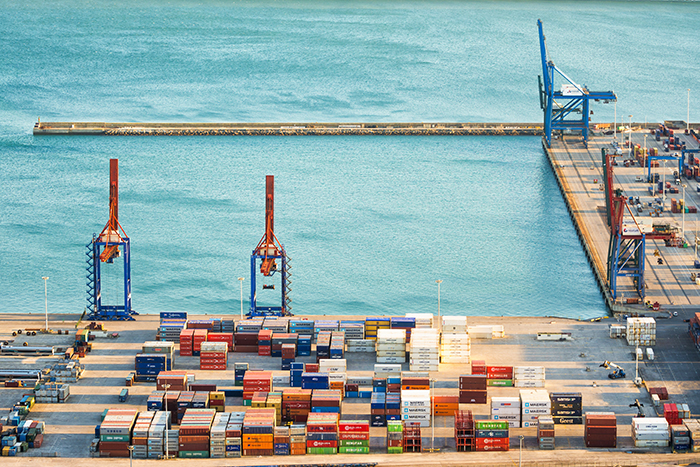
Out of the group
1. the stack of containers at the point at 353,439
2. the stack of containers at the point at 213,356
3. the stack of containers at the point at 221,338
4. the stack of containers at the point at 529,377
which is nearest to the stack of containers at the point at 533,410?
the stack of containers at the point at 529,377

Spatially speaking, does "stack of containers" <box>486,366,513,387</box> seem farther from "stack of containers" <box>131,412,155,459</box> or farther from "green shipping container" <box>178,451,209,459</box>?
"stack of containers" <box>131,412,155,459</box>

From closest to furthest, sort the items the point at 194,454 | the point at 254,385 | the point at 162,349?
the point at 194,454
the point at 254,385
the point at 162,349

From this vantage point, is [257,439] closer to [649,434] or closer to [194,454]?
[194,454]

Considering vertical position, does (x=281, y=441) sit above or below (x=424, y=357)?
below

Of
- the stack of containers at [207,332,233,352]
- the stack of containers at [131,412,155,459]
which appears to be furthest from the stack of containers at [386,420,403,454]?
the stack of containers at [207,332,233,352]

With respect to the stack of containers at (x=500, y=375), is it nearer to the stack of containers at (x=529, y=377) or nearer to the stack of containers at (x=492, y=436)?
the stack of containers at (x=529, y=377)

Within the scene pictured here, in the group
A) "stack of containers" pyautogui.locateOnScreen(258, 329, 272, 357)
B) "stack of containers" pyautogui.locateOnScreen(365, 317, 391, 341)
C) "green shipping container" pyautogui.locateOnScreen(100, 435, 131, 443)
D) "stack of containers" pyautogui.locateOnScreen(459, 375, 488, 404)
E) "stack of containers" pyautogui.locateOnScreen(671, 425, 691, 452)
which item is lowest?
"stack of containers" pyautogui.locateOnScreen(671, 425, 691, 452)

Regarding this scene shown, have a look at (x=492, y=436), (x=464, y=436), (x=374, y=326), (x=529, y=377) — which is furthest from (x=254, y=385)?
(x=529, y=377)

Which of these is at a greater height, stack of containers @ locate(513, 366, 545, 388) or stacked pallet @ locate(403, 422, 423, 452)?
stack of containers @ locate(513, 366, 545, 388)
